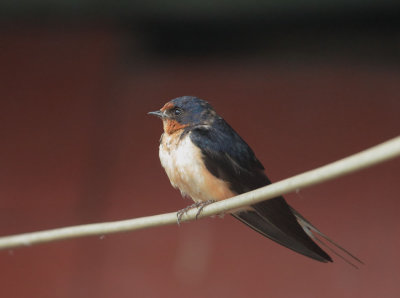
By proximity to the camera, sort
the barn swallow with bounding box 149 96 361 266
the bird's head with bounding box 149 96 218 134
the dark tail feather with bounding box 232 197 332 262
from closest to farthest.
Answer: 1. the dark tail feather with bounding box 232 197 332 262
2. the barn swallow with bounding box 149 96 361 266
3. the bird's head with bounding box 149 96 218 134

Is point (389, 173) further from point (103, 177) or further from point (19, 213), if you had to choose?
point (19, 213)

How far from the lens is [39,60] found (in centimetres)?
335

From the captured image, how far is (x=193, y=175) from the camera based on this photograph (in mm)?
1629

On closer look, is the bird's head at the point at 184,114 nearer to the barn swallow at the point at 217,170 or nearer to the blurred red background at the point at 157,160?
the barn swallow at the point at 217,170

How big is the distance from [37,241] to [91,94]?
2204 mm

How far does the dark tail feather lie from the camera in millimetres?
1456

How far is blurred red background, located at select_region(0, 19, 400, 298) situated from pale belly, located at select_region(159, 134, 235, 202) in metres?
1.40

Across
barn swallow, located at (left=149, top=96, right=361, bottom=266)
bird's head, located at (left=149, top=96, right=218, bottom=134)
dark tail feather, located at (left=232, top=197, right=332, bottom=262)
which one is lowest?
dark tail feather, located at (left=232, top=197, right=332, bottom=262)

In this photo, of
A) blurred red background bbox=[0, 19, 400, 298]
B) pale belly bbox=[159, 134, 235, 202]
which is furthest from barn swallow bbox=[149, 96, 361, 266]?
blurred red background bbox=[0, 19, 400, 298]

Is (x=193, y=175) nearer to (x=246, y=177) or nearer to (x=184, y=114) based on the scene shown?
(x=246, y=177)

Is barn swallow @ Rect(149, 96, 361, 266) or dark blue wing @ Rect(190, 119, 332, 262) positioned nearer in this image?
dark blue wing @ Rect(190, 119, 332, 262)

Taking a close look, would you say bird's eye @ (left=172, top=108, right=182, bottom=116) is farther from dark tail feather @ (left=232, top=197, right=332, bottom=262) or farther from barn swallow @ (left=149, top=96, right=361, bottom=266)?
dark tail feather @ (left=232, top=197, right=332, bottom=262)

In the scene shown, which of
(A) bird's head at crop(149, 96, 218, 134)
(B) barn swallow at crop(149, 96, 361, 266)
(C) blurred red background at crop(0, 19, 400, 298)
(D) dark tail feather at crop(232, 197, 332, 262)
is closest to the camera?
(D) dark tail feather at crop(232, 197, 332, 262)

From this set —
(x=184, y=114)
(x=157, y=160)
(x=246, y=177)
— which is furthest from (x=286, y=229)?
(x=157, y=160)
